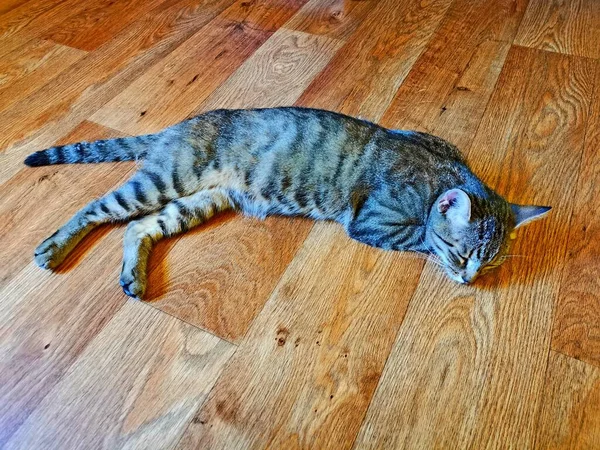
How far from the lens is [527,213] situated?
4.22ft

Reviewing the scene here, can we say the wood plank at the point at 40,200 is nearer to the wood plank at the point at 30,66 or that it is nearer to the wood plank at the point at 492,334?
the wood plank at the point at 30,66

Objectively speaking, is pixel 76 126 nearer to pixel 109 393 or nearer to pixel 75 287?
pixel 75 287

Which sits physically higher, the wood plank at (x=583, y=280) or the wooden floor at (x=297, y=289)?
the wooden floor at (x=297, y=289)

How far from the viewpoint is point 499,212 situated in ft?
4.17

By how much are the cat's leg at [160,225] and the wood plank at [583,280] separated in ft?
3.22

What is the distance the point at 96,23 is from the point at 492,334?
2045 millimetres

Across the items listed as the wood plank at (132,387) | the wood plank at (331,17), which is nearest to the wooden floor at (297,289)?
the wood plank at (132,387)

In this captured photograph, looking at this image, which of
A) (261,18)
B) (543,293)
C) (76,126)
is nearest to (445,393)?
(543,293)

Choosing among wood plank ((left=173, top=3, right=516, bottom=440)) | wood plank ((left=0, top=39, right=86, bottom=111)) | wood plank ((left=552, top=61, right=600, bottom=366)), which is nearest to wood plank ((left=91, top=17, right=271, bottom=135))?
wood plank ((left=0, top=39, right=86, bottom=111))

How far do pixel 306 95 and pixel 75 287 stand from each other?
1072 millimetres

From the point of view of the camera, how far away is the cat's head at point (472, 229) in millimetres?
1238

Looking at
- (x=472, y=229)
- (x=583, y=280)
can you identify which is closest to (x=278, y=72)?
(x=472, y=229)

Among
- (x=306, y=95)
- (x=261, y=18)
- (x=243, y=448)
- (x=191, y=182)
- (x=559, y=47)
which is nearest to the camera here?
Answer: (x=243, y=448)

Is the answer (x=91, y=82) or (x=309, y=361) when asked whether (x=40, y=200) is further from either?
(x=309, y=361)
